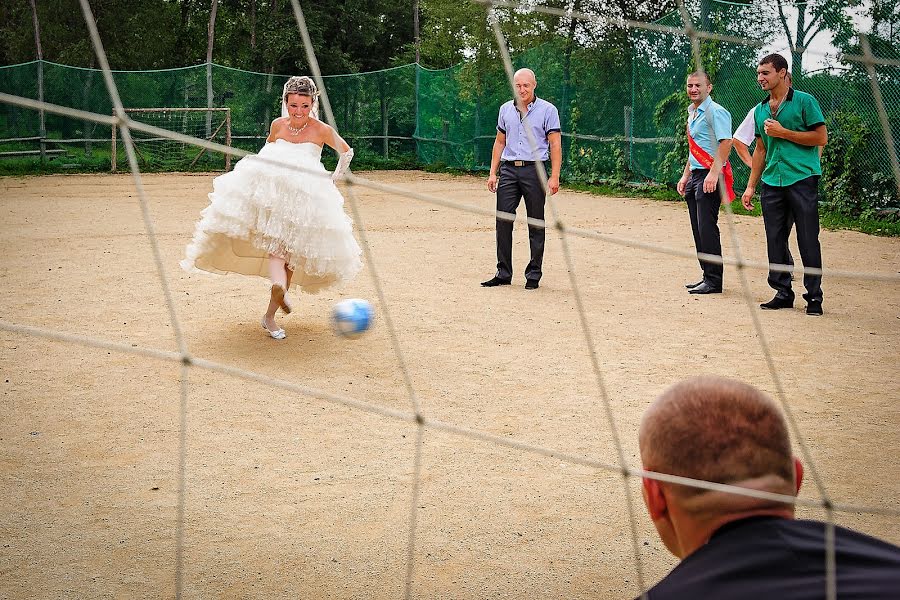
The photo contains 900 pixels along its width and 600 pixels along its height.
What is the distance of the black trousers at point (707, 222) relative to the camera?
7109 millimetres

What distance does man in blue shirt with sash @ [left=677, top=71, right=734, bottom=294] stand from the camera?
6.84 m

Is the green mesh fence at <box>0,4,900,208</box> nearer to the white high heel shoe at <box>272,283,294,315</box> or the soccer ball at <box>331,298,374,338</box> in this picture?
the soccer ball at <box>331,298,374,338</box>

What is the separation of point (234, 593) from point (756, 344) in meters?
3.83

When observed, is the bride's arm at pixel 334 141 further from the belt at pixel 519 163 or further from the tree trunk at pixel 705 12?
the tree trunk at pixel 705 12

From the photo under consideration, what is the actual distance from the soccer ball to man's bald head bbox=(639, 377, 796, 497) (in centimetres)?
414

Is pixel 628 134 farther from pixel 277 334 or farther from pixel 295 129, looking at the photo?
pixel 277 334

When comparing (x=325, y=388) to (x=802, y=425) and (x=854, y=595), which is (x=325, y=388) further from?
(x=854, y=595)

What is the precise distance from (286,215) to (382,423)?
1639 millimetres

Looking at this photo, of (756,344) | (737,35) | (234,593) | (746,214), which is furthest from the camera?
(737,35)

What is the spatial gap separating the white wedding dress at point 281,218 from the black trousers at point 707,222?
286cm

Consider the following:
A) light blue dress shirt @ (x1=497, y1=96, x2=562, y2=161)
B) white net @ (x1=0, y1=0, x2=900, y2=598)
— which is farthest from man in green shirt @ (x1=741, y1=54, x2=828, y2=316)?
light blue dress shirt @ (x1=497, y1=96, x2=562, y2=161)

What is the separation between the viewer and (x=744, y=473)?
4.68 feet

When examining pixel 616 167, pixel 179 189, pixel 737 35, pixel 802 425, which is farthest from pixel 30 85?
pixel 802 425

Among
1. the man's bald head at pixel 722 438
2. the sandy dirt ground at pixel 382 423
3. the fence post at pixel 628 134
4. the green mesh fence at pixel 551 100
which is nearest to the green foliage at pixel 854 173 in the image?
the green mesh fence at pixel 551 100
